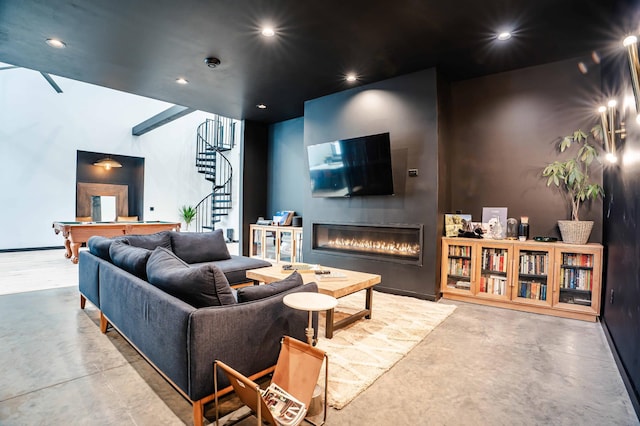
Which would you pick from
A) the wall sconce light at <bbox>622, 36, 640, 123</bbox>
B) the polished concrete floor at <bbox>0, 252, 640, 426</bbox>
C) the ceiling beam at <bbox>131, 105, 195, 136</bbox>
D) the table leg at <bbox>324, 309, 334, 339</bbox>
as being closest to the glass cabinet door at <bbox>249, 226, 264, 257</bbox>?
the ceiling beam at <bbox>131, 105, 195, 136</bbox>

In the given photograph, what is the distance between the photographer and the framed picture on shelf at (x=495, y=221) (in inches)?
157

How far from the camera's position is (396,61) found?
3822 mm

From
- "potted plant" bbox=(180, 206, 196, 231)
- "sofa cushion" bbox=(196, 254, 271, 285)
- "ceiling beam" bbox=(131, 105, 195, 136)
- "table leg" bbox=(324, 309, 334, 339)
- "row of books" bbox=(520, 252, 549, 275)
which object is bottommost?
"table leg" bbox=(324, 309, 334, 339)

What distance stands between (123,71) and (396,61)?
11.7 ft

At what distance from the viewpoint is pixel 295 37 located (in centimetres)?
331

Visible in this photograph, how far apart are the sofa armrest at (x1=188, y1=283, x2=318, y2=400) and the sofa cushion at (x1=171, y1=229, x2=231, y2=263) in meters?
2.42

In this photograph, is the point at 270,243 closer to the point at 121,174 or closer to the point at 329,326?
the point at 329,326

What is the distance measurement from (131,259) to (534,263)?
160 inches

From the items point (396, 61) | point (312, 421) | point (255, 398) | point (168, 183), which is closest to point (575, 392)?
point (312, 421)

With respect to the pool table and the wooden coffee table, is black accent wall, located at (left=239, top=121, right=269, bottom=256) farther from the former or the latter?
the wooden coffee table

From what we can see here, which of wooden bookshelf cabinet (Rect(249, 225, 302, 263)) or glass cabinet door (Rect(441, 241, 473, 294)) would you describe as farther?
wooden bookshelf cabinet (Rect(249, 225, 302, 263))

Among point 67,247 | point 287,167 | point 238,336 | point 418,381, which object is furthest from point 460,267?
point 67,247

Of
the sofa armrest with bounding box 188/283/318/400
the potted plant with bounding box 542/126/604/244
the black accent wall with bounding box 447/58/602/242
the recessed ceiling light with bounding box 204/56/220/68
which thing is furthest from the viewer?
the recessed ceiling light with bounding box 204/56/220/68

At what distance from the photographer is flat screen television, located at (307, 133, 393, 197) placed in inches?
168
